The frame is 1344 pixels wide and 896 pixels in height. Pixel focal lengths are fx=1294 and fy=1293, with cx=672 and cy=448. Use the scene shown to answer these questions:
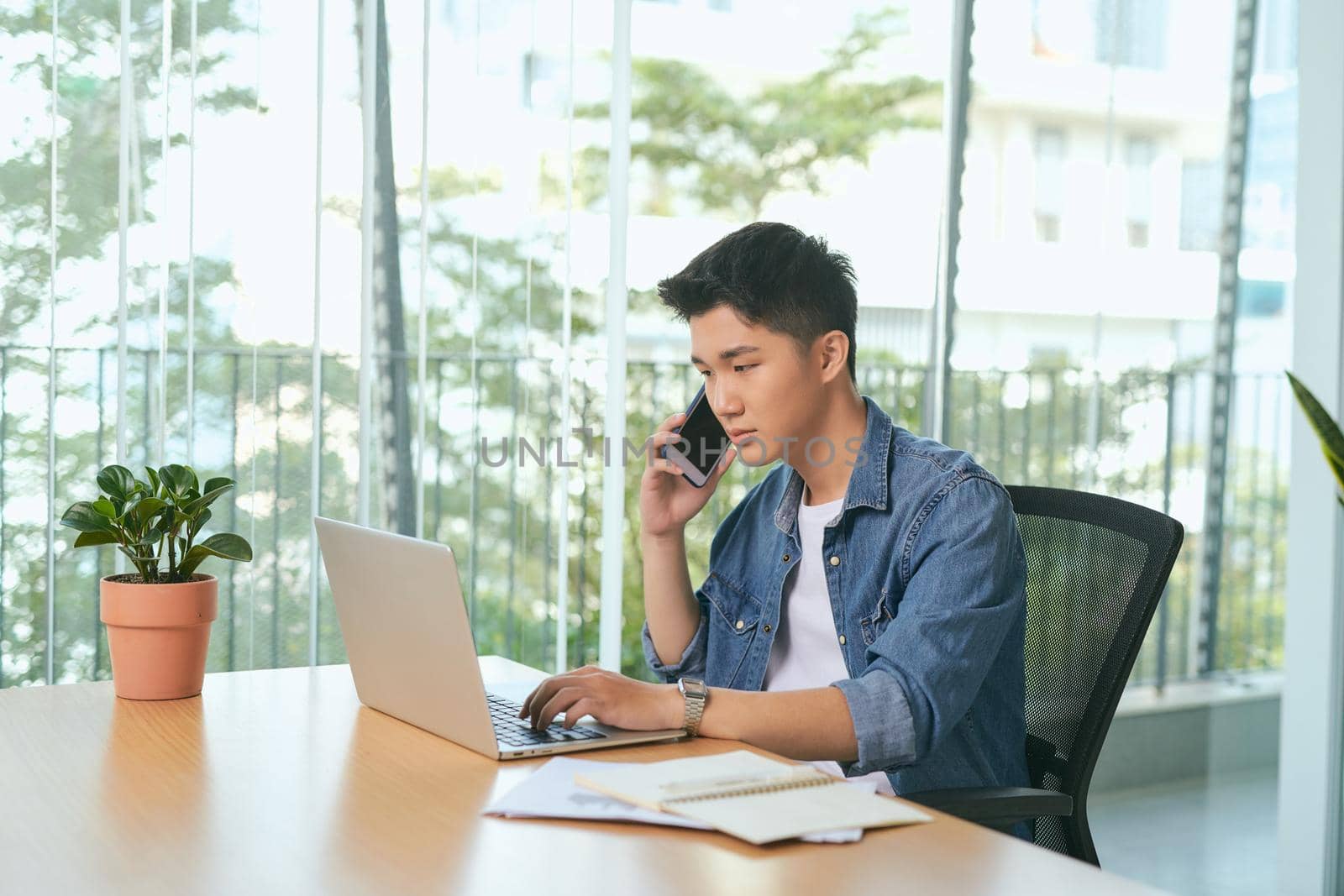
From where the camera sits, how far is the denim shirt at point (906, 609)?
1.38 metres

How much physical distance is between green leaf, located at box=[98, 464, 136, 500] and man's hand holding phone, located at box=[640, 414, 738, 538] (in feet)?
2.17

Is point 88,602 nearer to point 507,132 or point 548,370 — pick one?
point 548,370

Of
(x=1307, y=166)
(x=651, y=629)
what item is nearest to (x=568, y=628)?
(x=651, y=629)

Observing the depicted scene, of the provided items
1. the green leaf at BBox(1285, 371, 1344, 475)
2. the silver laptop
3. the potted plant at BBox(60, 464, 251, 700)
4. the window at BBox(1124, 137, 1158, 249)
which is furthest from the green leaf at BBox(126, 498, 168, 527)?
the window at BBox(1124, 137, 1158, 249)

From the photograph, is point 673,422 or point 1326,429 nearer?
point 673,422

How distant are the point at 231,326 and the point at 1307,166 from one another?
7.01 ft

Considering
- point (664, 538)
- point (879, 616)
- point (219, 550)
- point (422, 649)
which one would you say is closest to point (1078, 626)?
point (879, 616)

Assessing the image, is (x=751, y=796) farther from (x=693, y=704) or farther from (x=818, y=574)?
(x=818, y=574)

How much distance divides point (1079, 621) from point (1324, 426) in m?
0.90

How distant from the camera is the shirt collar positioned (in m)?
1.63

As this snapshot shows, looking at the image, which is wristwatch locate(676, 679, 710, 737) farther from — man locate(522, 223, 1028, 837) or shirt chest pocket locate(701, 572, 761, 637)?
shirt chest pocket locate(701, 572, 761, 637)

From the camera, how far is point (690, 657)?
182 centimetres

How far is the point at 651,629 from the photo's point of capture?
1.83 metres

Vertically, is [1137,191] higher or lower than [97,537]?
higher
